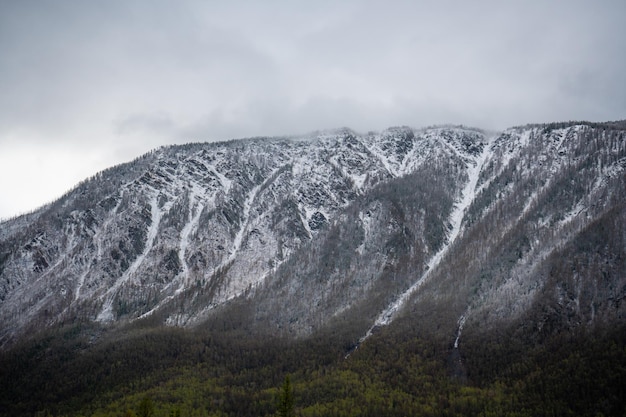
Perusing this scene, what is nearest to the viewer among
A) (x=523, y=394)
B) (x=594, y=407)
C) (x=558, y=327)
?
(x=594, y=407)

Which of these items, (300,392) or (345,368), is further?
(345,368)

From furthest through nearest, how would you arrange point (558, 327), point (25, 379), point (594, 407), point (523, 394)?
1. point (25, 379)
2. point (558, 327)
3. point (523, 394)
4. point (594, 407)

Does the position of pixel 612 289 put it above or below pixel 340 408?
above

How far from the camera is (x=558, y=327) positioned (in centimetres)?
18162

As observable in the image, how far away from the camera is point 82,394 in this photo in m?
182

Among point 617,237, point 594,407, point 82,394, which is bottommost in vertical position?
point 594,407

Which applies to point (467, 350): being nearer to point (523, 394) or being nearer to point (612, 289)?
point (523, 394)

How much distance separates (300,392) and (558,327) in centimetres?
8874

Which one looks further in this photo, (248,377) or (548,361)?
(248,377)

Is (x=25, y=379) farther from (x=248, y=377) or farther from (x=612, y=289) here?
(x=612, y=289)

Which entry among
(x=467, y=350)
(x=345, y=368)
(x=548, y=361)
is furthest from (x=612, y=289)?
(x=345, y=368)

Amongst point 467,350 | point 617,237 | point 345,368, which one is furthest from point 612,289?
point 345,368

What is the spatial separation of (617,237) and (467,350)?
→ 232ft

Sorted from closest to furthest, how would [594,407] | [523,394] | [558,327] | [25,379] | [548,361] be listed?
[594,407] < [523,394] < [548,361] < [558,327] < [25,379]
